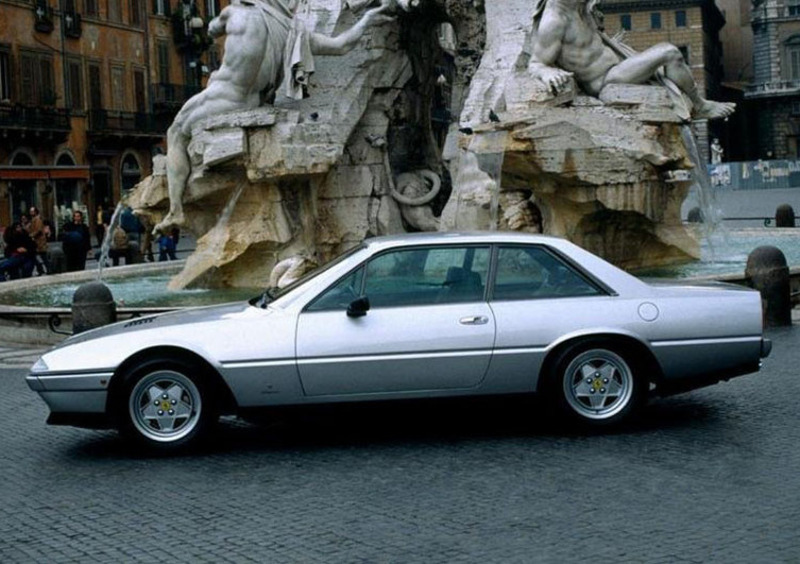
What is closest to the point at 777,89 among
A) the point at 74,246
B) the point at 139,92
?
the point at 139,92

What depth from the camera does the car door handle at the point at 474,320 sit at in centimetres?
762

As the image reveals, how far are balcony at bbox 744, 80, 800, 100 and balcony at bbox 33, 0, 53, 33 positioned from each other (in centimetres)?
5184

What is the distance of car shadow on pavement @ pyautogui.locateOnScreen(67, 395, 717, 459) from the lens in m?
7.66

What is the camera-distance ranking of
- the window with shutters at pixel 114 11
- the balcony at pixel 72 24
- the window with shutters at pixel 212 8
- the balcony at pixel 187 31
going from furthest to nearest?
the window with shutters at pixel 212 8 → the balcony at pixel 187 31 → the window with shutters at pixel 114 11 → the balcony at pixel 72 24

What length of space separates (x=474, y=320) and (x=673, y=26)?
7631cm

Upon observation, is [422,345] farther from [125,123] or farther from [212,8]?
[212,8]

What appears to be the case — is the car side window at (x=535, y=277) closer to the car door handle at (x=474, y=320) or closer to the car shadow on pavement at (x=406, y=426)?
the car door handle at (x=474, y=320)

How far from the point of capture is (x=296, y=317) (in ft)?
25.0

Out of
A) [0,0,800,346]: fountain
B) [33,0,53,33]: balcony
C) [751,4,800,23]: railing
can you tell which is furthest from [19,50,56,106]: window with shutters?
[751,4,800,23]: railing

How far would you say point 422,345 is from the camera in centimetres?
Answer: 755

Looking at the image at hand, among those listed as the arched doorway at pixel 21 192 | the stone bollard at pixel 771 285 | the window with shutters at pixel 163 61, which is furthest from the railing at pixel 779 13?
the stone bollard at pixel 771 285

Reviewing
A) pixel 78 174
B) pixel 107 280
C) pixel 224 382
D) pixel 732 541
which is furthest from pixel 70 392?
pixel 78 174

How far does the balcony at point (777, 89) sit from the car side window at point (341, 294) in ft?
265

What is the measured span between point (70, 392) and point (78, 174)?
130 ft
